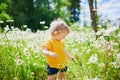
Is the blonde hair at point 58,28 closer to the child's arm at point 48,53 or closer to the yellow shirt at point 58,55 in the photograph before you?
the yellow shirt at point 58,55

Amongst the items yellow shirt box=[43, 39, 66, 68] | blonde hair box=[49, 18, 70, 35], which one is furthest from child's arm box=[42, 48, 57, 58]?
blonde hair box=[49, 18, 70, 35]

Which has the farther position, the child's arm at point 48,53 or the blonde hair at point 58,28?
the blonde hair at point 58,28

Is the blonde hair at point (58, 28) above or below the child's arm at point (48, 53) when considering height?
above

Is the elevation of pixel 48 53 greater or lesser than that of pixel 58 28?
lesser

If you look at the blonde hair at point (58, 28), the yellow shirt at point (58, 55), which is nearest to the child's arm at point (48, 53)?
the yellow shirt at point (58, 55)

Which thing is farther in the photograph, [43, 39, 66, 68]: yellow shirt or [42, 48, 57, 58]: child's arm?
[43, 39, 66, 68]: yellow shirt

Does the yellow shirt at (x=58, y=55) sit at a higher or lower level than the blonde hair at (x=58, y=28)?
lower

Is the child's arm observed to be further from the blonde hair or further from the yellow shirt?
the blonde hair

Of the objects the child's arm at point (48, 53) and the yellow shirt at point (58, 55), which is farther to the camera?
the yellow shirt at point (58, 55)

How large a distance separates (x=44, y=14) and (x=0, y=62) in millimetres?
33139

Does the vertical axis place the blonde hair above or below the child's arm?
above

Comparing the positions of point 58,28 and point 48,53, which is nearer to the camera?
point 48,53

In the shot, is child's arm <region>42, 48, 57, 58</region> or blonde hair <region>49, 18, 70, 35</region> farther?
blonde hair <region>49, 18, 70, 35</region>

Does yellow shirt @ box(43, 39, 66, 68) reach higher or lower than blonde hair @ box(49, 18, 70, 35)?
lower
